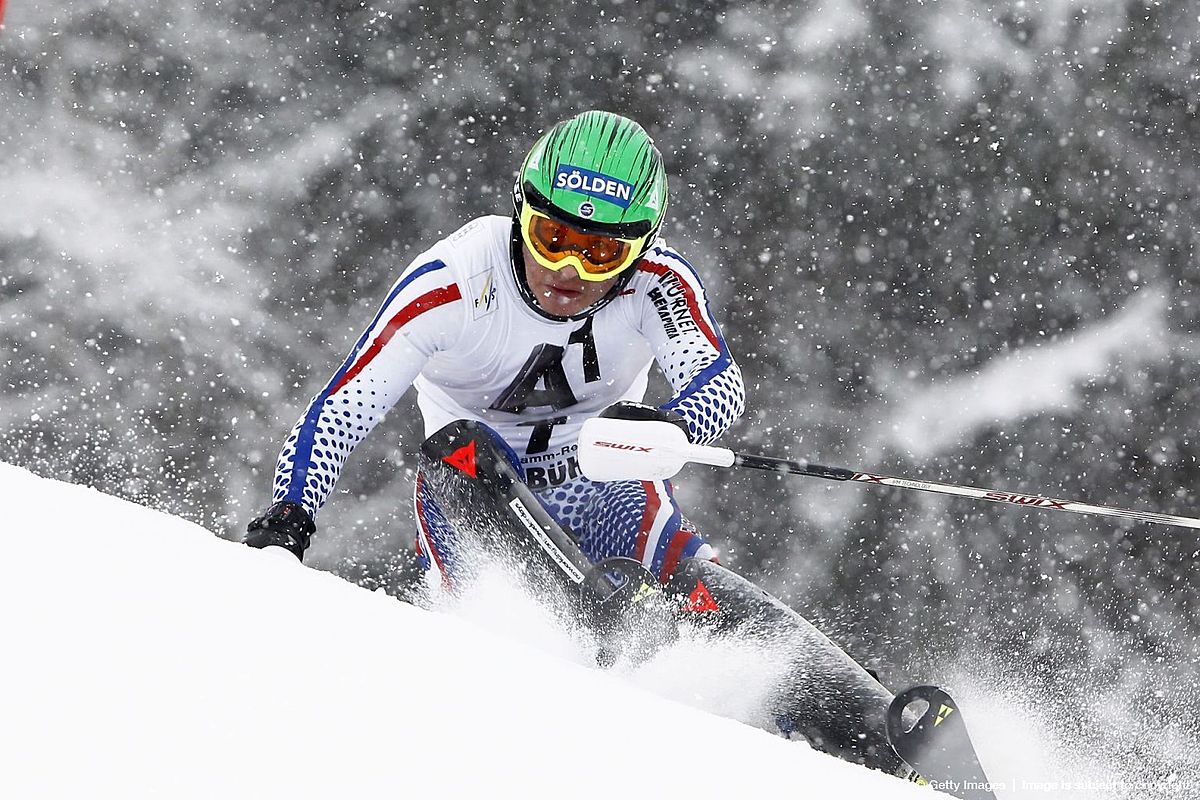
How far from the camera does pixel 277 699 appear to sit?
1104mm

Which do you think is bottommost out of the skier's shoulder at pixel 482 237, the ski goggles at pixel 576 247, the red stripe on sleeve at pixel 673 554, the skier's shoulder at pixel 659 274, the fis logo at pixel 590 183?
the red stripe on sleeve at pixel 673 554

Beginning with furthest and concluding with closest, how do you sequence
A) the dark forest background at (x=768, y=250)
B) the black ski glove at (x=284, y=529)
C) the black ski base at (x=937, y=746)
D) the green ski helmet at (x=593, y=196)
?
the dark forest background at (x=768, y=250)
the green ski helmet at (x=593, y=196)
the black ski glove at (x=284, y=529)
the black ski base at (x=937, y=746)

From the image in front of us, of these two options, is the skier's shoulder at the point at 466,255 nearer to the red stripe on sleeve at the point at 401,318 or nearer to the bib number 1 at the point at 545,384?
the red stripe on sleeve at the point at 401,318

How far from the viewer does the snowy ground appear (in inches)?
39.1

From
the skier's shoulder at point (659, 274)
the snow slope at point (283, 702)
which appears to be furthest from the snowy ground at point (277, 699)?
the skier's shoulder at point (659, 274)

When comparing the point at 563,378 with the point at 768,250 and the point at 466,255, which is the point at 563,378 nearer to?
the point at 466,255

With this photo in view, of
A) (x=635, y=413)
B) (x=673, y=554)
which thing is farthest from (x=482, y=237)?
(x=673, y=554)

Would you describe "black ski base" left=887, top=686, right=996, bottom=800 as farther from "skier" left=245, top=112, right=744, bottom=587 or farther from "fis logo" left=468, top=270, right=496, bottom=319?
"fis logo" left=468, top=270, right=496, bottom=319

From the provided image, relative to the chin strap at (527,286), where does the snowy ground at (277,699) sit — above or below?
above

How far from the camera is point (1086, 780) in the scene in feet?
8.77

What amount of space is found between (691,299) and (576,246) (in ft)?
1.49

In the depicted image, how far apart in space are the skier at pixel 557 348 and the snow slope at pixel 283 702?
111cm

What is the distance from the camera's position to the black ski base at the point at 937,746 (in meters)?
2.06

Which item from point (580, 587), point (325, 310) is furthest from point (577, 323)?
point (325, 310)
